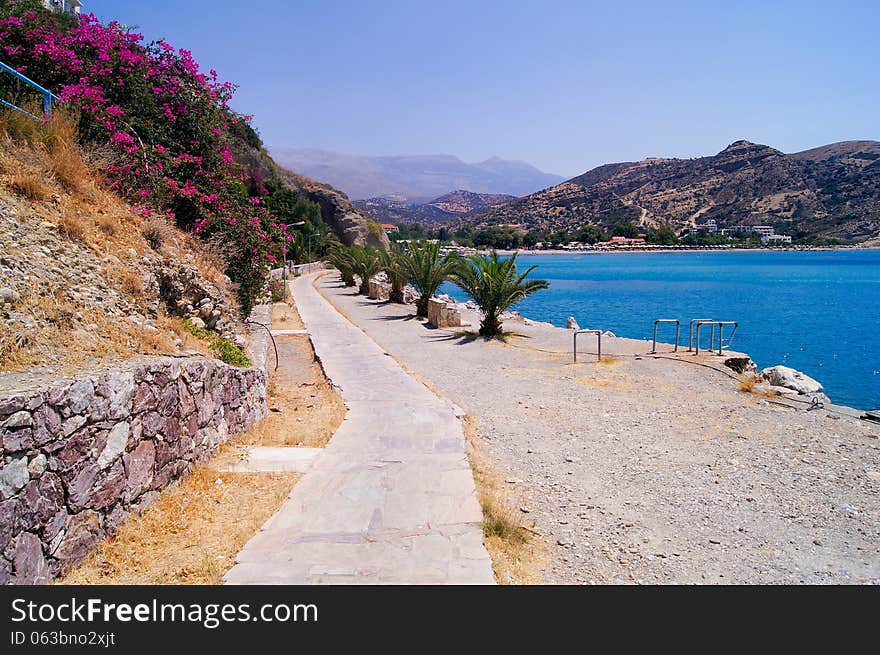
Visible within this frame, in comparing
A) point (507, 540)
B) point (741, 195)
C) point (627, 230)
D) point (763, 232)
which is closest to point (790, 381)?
point (507, 540)

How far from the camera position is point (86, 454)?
390 centimetres

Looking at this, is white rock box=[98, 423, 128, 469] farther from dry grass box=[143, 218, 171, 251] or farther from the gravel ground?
dry grass box=[143, 218, 171, 251]

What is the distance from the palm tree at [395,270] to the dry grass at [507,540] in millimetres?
20006

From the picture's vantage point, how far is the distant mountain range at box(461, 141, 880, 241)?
11994 cm

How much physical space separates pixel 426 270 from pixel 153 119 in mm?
12738

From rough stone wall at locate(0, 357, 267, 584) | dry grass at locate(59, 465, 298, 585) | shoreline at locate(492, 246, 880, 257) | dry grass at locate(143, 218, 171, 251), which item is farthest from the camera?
shoreline at locate(492, 246, 880, 257)

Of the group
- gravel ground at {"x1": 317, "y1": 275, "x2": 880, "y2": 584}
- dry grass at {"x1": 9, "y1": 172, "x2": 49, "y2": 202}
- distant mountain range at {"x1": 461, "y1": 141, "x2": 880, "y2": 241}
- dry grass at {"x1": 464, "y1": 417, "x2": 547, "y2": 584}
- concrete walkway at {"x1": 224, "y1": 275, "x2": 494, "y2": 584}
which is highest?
distant mountain range at {"x1": 461, "y1": 141, "x2": 880, "y2": 241}

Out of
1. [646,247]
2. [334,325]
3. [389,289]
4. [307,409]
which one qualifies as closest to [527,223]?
[646,247]

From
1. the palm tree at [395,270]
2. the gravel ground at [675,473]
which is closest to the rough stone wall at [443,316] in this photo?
the palm tree at [395,270]

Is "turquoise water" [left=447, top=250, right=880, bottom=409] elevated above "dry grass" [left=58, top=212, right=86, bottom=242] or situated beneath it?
situated beneath

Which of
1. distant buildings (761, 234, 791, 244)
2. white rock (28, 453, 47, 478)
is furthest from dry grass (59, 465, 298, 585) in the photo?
distant buildings (761, 234, 791, 244)

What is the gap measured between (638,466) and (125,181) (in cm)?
812

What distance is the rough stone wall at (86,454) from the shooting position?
10.9 ft

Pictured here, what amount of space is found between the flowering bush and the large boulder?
1103cm
